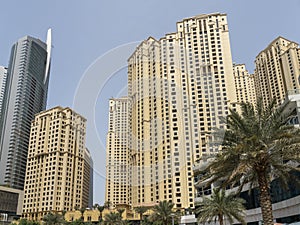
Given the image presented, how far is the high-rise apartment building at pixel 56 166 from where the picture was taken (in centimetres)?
8219

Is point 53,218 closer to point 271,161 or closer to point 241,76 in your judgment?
point 271,161

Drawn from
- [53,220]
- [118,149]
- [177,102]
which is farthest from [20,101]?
[177,102]

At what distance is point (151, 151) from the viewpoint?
7775 centimetres

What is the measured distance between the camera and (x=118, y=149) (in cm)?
8900

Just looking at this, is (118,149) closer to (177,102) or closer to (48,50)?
(177,102)

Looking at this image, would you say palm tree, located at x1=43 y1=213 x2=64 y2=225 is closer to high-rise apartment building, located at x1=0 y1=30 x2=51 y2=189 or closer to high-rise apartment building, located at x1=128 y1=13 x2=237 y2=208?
high-rise apartment building, located at x1=128 y1=13 x2=237 y2=208

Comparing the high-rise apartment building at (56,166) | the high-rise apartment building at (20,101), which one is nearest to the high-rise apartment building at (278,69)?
the high-rise apartment building at (56,166)

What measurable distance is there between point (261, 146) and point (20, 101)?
103408 millimetres

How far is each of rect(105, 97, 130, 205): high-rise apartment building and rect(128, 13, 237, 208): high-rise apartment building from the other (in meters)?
3.34

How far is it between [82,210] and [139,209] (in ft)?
47.8

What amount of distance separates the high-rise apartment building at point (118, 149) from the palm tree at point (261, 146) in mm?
63461

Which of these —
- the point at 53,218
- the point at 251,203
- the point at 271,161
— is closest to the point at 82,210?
the point at 53,218

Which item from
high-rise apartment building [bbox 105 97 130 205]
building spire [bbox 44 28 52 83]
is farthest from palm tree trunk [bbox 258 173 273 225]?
building spire [bbox 44 28 52 83]

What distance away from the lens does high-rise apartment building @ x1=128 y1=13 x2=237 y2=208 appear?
7431 centimetres
